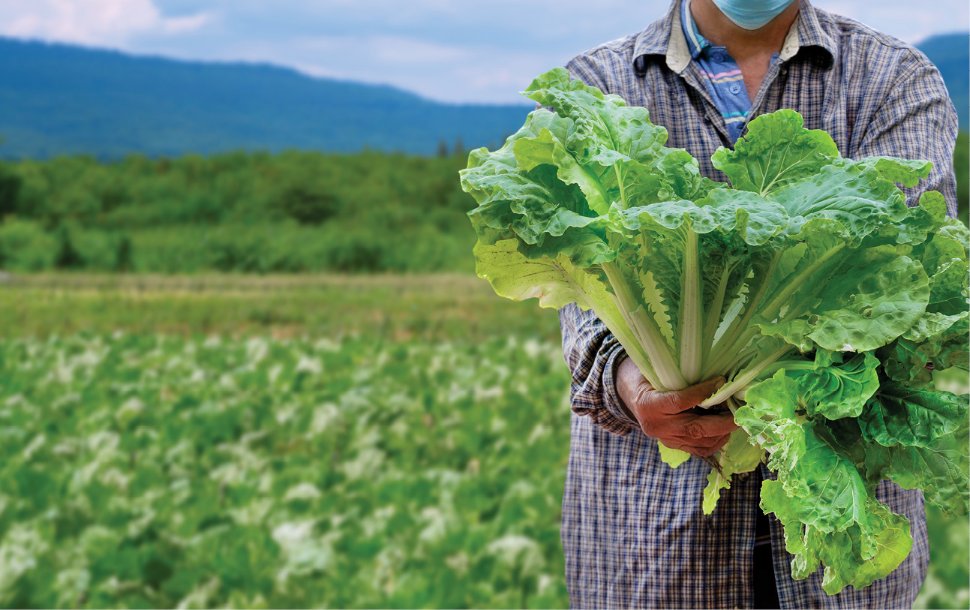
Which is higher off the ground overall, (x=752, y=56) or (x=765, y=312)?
(x=752, y=56)

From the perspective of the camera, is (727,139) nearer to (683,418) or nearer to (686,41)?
(686,41)

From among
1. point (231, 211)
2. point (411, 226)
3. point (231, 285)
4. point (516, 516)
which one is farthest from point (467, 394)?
point (231, 211)

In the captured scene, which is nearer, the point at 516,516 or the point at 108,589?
the point at 108,589

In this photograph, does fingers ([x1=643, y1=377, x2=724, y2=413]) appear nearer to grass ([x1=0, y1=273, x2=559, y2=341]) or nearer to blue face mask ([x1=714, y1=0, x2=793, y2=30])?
blue face mask ([x1=714, y1=0, x2=793, y2=30])

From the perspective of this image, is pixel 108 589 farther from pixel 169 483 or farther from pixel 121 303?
pixel 121 303

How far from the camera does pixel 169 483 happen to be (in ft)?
18.6

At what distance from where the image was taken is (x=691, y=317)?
1536 millimetres

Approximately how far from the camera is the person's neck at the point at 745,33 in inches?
78.5

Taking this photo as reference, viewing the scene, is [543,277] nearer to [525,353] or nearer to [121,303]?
[525,353]

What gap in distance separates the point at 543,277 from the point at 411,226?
1901 cm

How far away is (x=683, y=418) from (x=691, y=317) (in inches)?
6.3

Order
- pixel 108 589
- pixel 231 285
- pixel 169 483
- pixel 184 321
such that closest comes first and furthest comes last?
pixel 108 589
pixel 169 483
pixel 184 321
pixel 231 285

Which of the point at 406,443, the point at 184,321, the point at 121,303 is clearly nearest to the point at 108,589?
the point at 406,443

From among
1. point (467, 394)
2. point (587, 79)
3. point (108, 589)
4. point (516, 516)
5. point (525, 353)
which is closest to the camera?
point (587, 79)
